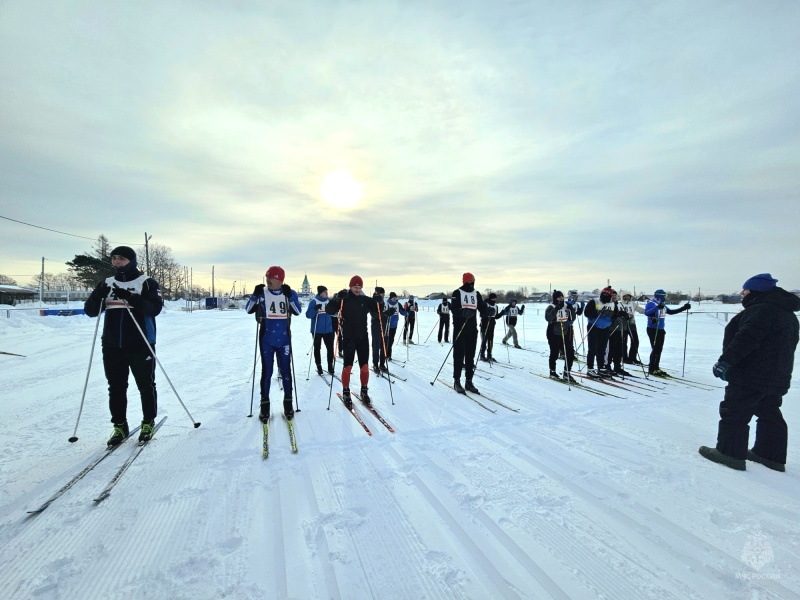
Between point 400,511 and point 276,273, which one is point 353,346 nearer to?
point 276,273

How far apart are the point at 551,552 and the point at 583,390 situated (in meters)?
5.24

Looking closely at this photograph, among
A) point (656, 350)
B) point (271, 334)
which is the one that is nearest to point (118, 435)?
point (271, 334)

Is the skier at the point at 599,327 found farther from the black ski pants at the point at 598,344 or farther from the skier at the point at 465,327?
the skier at the point at 465,327

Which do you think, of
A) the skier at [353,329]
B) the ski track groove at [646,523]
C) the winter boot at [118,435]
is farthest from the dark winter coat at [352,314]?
the ski track groove at [646,523]

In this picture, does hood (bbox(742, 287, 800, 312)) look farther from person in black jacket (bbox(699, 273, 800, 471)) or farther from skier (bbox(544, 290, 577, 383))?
skier (bbox(544, 290, 577, 383))

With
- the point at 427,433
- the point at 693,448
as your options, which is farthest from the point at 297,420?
the point at 693,448

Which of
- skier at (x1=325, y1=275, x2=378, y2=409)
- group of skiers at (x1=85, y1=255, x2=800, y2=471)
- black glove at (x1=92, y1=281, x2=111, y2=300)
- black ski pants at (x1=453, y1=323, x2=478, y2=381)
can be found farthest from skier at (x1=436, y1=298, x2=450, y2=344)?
Result: black glove at (x1=92, y1=281, x2=111, y2=300)

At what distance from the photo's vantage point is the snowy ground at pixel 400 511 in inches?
87.0

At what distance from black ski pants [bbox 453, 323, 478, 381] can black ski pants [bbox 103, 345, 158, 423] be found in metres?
4.70

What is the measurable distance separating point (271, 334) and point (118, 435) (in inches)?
79.2

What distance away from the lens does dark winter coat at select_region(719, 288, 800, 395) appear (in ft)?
11.6

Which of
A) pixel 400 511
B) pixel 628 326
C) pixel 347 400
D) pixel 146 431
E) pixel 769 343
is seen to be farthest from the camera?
pixel 628 326

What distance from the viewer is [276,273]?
523 centimetres

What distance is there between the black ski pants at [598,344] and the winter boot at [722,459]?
174 inches
